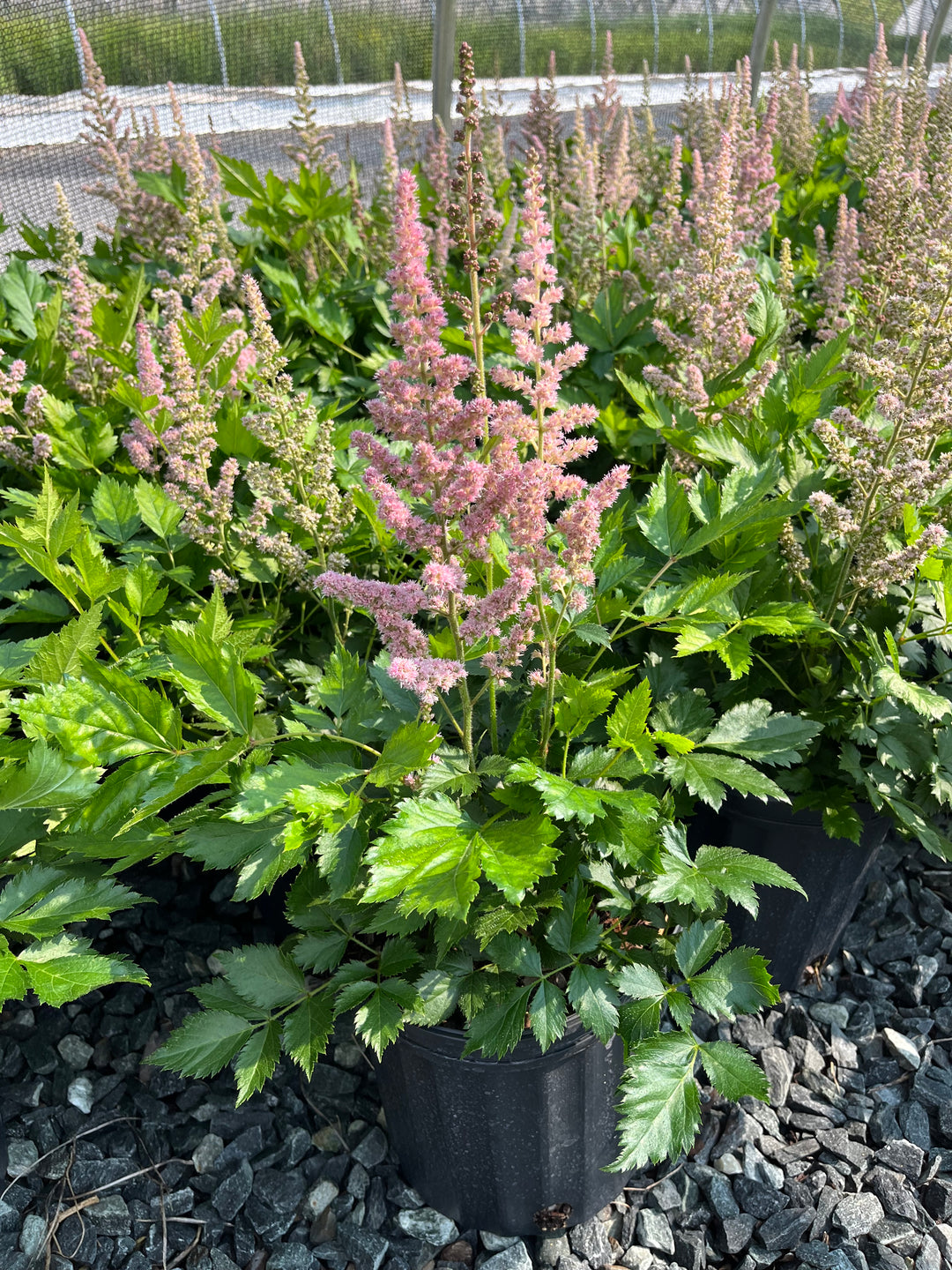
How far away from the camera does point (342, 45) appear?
7.29 meters

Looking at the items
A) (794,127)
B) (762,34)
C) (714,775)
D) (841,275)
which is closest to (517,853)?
(714,775)

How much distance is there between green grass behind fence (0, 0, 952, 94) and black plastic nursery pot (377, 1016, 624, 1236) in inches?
180

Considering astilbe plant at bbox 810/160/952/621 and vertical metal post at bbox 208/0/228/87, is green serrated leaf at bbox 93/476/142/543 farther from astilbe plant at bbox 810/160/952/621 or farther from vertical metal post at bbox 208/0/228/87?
vertical metal post at bbox 208/0/228/87

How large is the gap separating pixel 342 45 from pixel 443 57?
3.52m

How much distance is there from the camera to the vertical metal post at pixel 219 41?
Result: 6.36 m

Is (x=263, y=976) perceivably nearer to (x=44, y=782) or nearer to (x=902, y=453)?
(x=44, y=782)

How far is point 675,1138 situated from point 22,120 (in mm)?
5672

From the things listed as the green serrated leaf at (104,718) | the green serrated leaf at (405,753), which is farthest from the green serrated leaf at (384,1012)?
the green serrated leaf at (104,718)

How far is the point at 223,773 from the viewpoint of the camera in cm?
143

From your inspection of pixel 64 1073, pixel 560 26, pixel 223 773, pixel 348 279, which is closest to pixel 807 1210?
pixel 223 773

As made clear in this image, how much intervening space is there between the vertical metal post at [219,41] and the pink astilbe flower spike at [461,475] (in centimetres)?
622

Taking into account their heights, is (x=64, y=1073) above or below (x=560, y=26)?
below

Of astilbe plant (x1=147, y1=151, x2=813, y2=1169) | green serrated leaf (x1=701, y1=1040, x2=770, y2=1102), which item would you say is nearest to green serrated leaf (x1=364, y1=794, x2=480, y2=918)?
astilbe plant (x1=147, y1=151, x2=813, y2=1169)

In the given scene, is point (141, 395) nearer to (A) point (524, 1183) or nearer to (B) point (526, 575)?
(B) point (526, 575)
